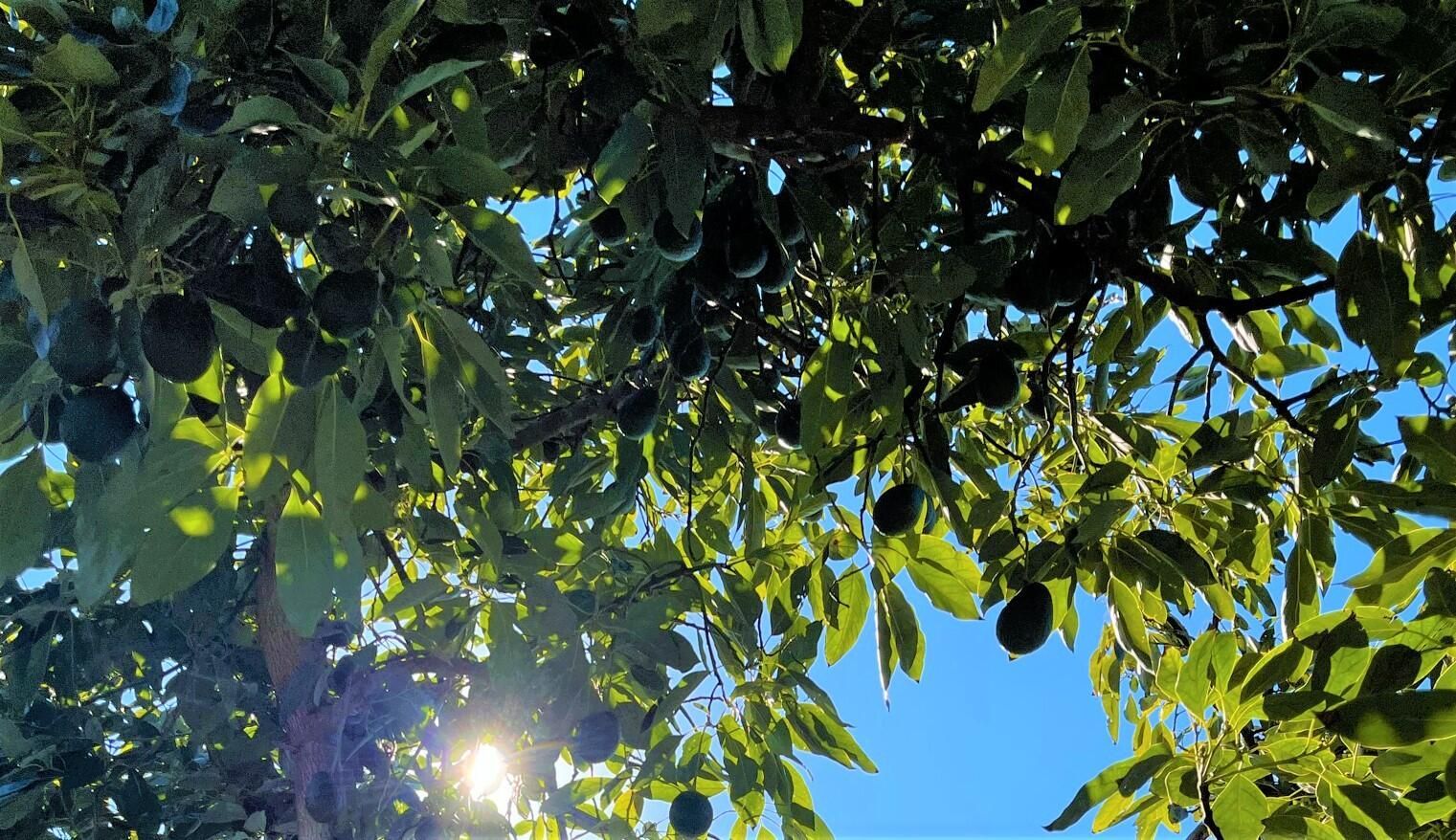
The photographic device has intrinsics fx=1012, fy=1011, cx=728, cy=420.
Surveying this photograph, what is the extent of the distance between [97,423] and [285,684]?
127 cm

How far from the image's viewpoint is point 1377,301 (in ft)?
3.02

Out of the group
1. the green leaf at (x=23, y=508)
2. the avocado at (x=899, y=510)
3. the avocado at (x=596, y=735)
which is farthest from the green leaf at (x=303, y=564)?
the avocado at (x=899, y=510)

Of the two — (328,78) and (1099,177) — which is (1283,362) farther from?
(328,78)

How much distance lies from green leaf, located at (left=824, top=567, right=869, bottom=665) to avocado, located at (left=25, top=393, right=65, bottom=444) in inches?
38.1

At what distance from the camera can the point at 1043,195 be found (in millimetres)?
1141

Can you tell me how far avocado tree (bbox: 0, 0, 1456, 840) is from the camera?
0.79m

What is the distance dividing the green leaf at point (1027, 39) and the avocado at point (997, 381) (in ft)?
1.56

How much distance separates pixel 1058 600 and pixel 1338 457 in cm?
46

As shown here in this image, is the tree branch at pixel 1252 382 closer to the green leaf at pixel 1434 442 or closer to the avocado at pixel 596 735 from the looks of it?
the green leaf at pixel 1434 442

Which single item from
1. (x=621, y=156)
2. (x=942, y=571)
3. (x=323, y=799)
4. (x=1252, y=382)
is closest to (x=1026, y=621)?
(x=942, y=571)

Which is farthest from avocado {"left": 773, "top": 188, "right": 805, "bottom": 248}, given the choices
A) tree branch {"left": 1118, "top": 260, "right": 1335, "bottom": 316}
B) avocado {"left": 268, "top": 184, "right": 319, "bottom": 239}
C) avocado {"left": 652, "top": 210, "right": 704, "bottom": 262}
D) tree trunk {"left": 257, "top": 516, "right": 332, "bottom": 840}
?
tree trunk {"left": 257, "top": 516, "right": 332, "bottom": 840}

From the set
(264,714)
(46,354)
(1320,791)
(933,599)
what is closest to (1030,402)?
(933,599)

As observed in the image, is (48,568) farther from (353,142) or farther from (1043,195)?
(1043,195)

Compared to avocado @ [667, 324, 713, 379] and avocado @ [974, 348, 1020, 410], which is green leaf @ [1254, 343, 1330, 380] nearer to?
avocado @ [974, 348, 1020, 410]
